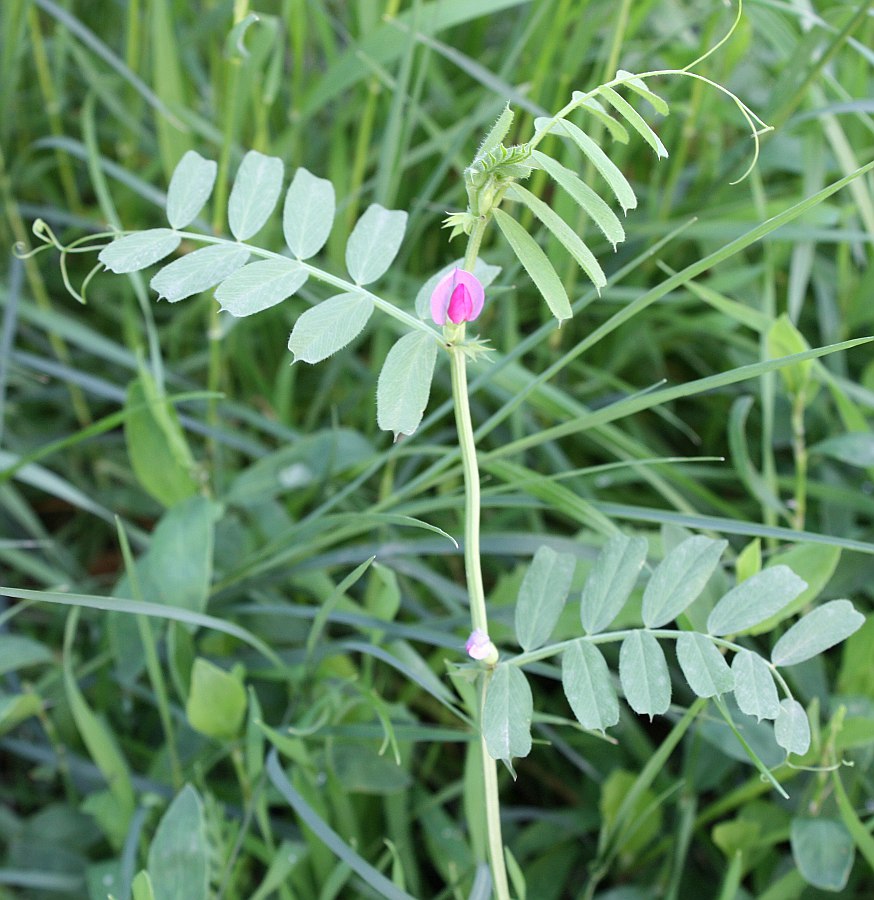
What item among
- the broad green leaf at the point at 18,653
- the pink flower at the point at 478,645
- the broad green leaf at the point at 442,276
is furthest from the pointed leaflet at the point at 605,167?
the broad green leaf at the point at 18,653

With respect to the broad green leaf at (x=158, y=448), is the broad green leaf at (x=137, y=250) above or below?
above

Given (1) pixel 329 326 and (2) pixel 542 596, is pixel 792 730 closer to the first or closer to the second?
(2) pixel 542 596

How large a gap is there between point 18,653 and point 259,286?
458 mm

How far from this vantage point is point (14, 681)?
0.85 m

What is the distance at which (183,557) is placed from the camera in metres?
0.73

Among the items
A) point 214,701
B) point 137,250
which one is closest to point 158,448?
point 214,701

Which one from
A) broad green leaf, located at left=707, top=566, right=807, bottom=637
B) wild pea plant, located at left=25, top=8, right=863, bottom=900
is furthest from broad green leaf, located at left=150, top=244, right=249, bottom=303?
broad green leaf, located at left=707, top=566, right=807, bottom=637

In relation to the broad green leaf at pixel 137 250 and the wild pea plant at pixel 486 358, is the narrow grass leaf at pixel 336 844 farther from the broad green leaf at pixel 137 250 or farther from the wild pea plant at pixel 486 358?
the broad green leaf at pixel 137 250

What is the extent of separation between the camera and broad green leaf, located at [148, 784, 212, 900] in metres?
0.61

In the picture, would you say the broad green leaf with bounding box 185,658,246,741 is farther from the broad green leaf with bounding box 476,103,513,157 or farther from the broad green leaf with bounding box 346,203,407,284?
the broad green leaf with bounding box 476,103,513,157

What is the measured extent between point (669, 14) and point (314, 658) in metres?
0.79

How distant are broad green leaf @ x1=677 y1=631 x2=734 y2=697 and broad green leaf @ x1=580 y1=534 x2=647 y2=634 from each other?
0.14 ft

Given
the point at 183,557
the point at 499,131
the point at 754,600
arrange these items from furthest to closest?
the point at 183,557, the point at 754,600, the point at 499,131

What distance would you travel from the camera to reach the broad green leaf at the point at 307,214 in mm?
535
